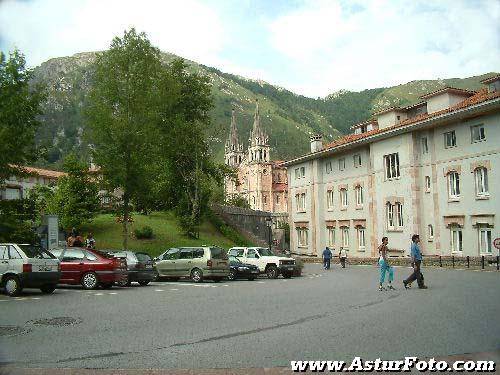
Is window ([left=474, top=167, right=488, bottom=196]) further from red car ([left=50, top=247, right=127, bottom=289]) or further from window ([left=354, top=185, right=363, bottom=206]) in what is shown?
red car ([left=50, top=247, right=127, bottom=289])

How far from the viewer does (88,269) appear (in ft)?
68.6

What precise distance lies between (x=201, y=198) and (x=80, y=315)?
4029 cm

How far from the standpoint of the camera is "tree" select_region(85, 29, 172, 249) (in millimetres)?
33094

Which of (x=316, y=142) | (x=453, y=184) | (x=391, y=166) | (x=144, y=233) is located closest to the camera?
(x=453, y=184)

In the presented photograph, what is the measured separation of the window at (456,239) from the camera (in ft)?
125

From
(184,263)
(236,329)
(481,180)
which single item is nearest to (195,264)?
(184,263)

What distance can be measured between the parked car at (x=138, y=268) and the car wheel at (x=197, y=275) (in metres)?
2.53

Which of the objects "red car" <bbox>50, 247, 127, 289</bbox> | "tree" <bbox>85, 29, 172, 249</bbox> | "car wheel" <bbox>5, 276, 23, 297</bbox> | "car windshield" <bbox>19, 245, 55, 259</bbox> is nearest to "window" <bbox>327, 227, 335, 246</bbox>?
"tree" <bbox>85, 29, 172, 249</bbox>

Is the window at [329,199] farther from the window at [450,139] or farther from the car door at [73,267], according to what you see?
the car door at [73,267]

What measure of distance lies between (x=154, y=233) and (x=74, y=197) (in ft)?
27.3

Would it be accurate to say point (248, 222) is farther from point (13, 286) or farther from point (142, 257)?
point (13, 286)

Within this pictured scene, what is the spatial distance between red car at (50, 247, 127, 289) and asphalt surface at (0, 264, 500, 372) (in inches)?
93.5

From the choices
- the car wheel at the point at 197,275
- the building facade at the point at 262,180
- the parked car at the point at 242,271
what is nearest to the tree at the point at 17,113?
the car wheel at the point at 197,275

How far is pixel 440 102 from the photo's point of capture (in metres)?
41.3
